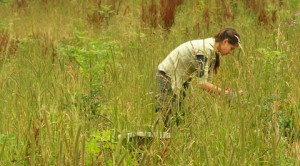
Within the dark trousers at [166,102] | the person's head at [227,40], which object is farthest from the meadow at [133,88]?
the person's head at [227,40]

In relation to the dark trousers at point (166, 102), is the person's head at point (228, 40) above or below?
above

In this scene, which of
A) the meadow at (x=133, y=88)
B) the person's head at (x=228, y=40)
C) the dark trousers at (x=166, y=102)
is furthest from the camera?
the person's head at (x=228, y=40)

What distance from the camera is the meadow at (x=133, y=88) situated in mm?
2311

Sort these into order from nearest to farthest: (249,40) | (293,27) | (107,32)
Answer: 1. (249,40)
2. (293,27)
3. (107,32)

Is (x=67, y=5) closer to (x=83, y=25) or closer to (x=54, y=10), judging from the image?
(x=54, y=10)

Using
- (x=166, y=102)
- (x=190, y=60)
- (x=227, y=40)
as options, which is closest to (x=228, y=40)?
(x=227, y=40)

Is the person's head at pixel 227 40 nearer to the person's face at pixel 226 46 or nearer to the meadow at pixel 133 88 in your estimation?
the person's face at pixel 226 46

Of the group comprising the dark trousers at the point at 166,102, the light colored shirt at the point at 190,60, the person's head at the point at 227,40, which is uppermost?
the person's head at the point at 227,40

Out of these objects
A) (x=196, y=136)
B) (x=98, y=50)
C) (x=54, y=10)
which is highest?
(x=54, y=10)

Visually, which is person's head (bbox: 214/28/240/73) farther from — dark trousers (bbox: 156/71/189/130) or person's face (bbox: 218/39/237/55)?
dark trousers (bbox: 156/71/189/130)

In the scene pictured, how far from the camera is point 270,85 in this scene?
11.0 feet

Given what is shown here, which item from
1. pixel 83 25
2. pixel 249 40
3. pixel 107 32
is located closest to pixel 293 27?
pixel 249 40

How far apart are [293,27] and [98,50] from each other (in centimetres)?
288

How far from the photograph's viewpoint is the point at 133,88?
12.3ft
